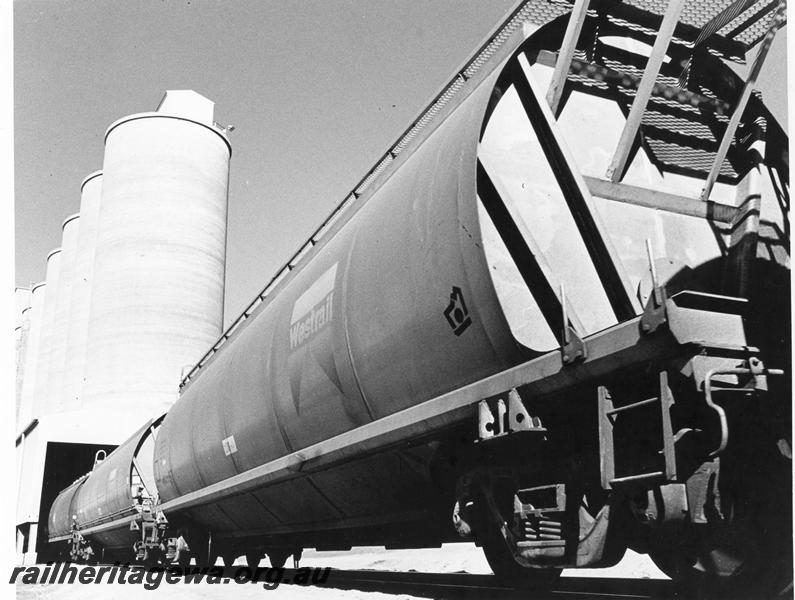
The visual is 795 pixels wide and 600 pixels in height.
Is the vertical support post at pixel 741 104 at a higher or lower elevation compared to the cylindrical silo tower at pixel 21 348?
lower

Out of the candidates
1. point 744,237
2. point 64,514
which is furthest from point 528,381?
point 64,514

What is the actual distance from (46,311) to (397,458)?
44710 millimetres

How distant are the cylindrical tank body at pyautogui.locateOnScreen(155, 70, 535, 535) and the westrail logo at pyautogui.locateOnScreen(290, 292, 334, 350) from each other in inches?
0.8

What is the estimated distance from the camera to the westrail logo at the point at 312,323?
603cm

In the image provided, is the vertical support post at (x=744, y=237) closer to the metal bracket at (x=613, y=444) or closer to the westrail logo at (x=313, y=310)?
the metal bracket at (x=613, y=444)

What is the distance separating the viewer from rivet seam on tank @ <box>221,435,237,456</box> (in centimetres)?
839

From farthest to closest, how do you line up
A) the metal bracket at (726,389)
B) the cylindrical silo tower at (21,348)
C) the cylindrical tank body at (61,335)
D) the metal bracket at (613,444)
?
the cylindrical silo tower at (21,348)
the cylindrical tank body at (61,335)
the metal bracket at (613,444)
the metal bracket at (726,389)

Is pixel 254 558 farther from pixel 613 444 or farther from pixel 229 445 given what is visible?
pixel 613 444

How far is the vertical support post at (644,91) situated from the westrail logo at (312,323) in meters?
2.60

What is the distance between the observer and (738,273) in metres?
4.39

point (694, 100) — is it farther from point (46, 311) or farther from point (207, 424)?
point (46, 311)

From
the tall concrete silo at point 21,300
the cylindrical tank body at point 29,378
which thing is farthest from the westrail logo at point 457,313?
the tall concrete silo at point 21,300

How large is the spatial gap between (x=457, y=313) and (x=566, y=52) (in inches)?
66.1

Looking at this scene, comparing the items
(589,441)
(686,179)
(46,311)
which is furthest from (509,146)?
(46,311)
